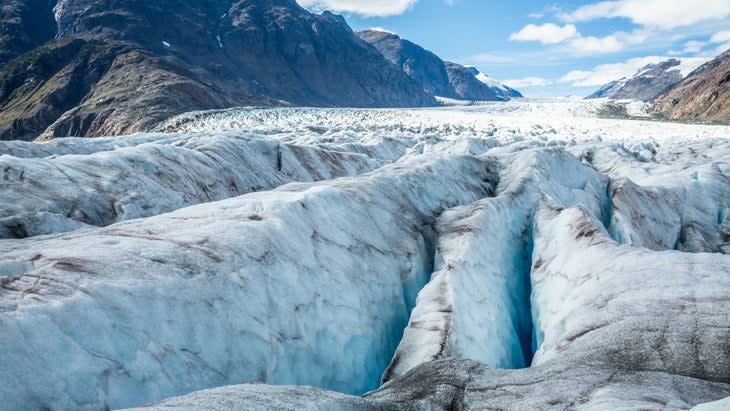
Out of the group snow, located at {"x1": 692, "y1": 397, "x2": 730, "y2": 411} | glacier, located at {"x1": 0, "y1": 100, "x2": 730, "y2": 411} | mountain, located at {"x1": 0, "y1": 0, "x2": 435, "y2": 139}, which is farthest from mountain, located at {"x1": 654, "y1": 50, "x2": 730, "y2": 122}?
snow, located at {"x1": 692, "y1": 397, "x2": 730, "y2": 411}

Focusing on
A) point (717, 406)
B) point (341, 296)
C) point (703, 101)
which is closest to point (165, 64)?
point (341, 296)

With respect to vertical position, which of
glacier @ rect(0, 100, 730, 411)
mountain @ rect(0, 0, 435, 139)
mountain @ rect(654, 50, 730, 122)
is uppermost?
mountain @ rect(0, 0, 435, 139)

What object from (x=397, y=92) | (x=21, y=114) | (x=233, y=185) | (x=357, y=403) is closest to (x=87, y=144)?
(x=233, y=185)

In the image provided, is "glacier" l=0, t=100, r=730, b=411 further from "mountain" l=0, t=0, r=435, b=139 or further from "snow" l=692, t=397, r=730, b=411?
"mountain" l=0, t=0, r=435, b=139

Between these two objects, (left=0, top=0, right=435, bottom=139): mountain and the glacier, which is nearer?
the glacier

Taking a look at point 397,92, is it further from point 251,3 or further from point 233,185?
point 233,185

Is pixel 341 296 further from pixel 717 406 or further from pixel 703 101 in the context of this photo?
pixel 703 101
